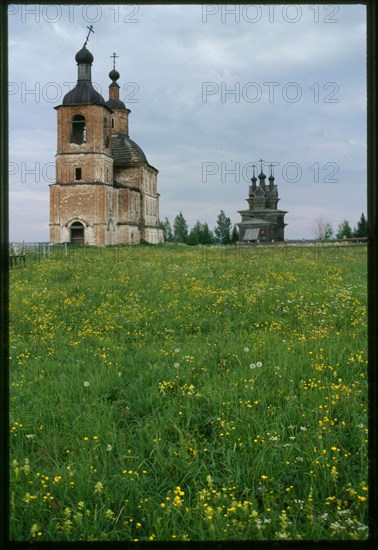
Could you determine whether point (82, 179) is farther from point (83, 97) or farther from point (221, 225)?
point (221, 225)

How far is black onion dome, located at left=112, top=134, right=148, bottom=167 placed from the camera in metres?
49.7

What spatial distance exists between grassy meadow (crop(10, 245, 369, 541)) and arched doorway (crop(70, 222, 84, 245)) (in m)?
33.2

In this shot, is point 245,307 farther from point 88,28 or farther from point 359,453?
point 88,28

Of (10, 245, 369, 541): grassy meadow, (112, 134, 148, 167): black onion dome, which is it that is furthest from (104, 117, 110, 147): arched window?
(10, 245, 369, 541): grassy meadow

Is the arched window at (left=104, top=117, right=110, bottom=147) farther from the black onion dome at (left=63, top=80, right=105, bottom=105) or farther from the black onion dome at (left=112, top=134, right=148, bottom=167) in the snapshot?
the black onion dome at (left=112, top=134, right=148, bottom=167)

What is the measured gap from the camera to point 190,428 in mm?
3672

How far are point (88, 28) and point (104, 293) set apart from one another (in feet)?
25.9

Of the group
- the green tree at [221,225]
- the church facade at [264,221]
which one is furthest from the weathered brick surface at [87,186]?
the green tree at [221,225]

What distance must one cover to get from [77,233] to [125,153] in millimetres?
14662

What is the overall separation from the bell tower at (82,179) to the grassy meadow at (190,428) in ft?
109

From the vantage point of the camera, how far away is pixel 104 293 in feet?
33.5

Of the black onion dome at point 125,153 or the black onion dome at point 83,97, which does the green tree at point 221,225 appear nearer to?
the black onion dome at point 83,97

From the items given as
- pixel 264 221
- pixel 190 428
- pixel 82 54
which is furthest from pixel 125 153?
pixel 190 428

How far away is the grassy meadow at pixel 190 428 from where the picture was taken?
2.56 metres
